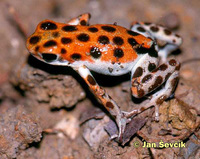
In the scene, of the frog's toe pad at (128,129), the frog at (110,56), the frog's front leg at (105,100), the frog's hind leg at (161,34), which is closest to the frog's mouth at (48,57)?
the frog at (110,56)

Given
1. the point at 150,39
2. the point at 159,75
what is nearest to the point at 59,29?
the point at 150,39

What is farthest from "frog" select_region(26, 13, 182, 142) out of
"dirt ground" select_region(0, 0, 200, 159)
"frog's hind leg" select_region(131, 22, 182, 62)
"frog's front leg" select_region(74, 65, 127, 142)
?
"frog's hind leg" select_region(131, 22, 182, 62)

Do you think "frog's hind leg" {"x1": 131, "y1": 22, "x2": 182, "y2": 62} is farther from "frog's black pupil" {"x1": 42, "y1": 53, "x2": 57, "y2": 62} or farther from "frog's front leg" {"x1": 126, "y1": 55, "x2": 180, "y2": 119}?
"frog's black pupil" {"x1": 42, "y1": 53, "x2": 57, "y2": 62}

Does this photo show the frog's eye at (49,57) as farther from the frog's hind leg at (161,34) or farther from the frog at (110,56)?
the frog's hind leg at (161,34)

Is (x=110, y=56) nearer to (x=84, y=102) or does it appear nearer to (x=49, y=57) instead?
(x=49, y=57)

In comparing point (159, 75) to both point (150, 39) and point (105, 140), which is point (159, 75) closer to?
point (150, 39)

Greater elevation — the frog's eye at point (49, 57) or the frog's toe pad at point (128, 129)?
the frog's eye at point (49, 57)

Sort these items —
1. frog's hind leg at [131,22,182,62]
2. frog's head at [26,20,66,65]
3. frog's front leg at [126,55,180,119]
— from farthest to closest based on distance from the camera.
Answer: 1. frog's hind leg at [131,22,182,62]
2. frog's front leg at [126,55,180,119]
3. frog's head at [26,20,66,65]
